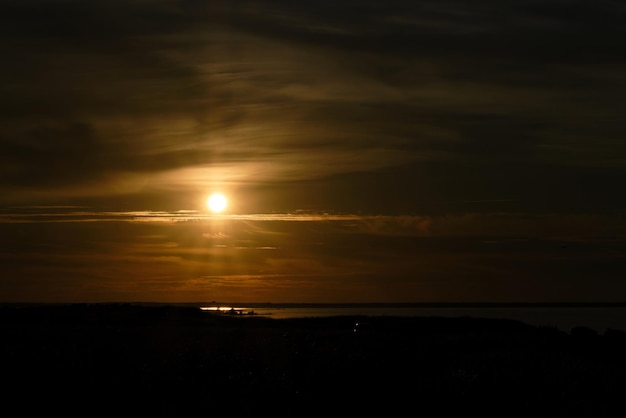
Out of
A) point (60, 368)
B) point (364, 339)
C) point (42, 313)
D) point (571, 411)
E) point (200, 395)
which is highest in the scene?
point (42, 313)

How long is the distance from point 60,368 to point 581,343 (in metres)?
29.8

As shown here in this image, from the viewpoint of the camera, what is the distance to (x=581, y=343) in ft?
156

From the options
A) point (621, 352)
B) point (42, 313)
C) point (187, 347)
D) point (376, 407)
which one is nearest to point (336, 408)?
point (376, 407)

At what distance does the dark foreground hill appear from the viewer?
22.7 m

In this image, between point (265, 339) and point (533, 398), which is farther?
point (265, 339)

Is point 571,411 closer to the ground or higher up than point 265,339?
closer to the ground

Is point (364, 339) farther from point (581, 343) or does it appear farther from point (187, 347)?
point (581, 343)

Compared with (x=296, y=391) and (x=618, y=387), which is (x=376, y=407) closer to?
(x=296, y=391)

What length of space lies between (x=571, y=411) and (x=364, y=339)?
17616 millimetres

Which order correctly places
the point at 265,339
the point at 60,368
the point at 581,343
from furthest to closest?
the point at 581,343 < the point at 265,339 < the point at 60,368

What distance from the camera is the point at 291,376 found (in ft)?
88.6

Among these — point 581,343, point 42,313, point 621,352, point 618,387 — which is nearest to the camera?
point 618,387

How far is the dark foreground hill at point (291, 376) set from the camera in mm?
22719

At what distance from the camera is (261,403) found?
2291cm
